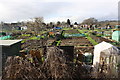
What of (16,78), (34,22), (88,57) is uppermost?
(34,22)

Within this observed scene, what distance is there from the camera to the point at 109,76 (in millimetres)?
3195

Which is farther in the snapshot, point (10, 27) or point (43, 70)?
point (10, 27)

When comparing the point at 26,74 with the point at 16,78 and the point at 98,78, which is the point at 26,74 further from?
the point at 98,78

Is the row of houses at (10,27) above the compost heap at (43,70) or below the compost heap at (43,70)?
above

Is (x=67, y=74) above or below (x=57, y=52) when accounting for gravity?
below

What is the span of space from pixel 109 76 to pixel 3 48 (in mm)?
4672

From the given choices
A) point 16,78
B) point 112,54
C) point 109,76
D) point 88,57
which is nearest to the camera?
point 16,78

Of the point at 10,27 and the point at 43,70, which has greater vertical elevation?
the point at 10,27

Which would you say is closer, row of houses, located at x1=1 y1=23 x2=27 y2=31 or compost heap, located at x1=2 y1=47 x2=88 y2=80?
compost heap, located at x1=2 y1=47 x2=88 y2=80

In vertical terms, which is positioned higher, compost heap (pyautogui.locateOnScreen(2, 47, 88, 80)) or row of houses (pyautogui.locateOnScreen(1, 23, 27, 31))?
row of houses (pyautogui.locateOnScreen(1, 23, 27, 31))

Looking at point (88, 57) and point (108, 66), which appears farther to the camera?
point (88, 57)

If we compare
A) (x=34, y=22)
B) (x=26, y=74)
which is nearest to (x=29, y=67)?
(x=26, y=74)

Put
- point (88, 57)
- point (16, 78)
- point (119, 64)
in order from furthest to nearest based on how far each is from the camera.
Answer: point (88, 57) < point (119, 64) < point (16, 78)

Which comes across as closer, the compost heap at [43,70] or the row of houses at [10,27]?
the compost heap at [43,70]
